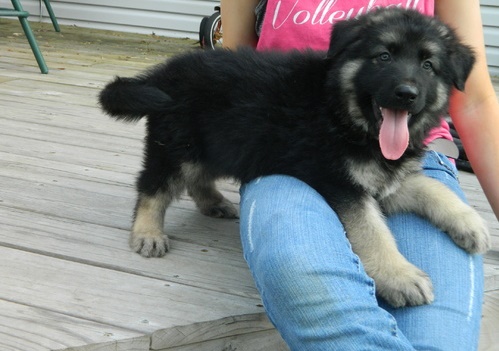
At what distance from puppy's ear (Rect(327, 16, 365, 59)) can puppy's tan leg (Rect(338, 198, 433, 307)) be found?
53 centimetres

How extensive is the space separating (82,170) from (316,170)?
158 centimetres

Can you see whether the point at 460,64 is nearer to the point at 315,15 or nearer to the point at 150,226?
the point at 315,15

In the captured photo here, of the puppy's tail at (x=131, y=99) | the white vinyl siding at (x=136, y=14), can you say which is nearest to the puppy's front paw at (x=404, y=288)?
the puppy's tail at (x=131, y=99)

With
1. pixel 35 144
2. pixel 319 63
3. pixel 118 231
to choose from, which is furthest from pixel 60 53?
pixel 319 63

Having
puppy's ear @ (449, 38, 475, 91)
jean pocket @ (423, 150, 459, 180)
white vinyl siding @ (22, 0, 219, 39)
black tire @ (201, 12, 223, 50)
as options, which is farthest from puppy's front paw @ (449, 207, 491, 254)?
white vinyl siding @ (22, 0, 219, 39)

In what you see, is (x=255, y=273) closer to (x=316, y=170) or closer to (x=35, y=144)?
(x=316, y=170)

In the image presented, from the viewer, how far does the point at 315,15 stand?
300 cm

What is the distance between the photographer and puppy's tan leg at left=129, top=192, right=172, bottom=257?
284 centimetres

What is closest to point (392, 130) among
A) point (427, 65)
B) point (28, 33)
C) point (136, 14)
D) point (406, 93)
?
point (406, 93)

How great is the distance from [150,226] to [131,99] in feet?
1.62

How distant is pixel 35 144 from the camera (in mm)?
4086

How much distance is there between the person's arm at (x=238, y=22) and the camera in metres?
3.23

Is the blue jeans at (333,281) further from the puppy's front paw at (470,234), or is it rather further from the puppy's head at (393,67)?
the puppy's head at (393,67)

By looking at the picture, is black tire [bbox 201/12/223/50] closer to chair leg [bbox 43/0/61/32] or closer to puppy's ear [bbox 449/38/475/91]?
chair leg [bbox 43/0/61/32]
